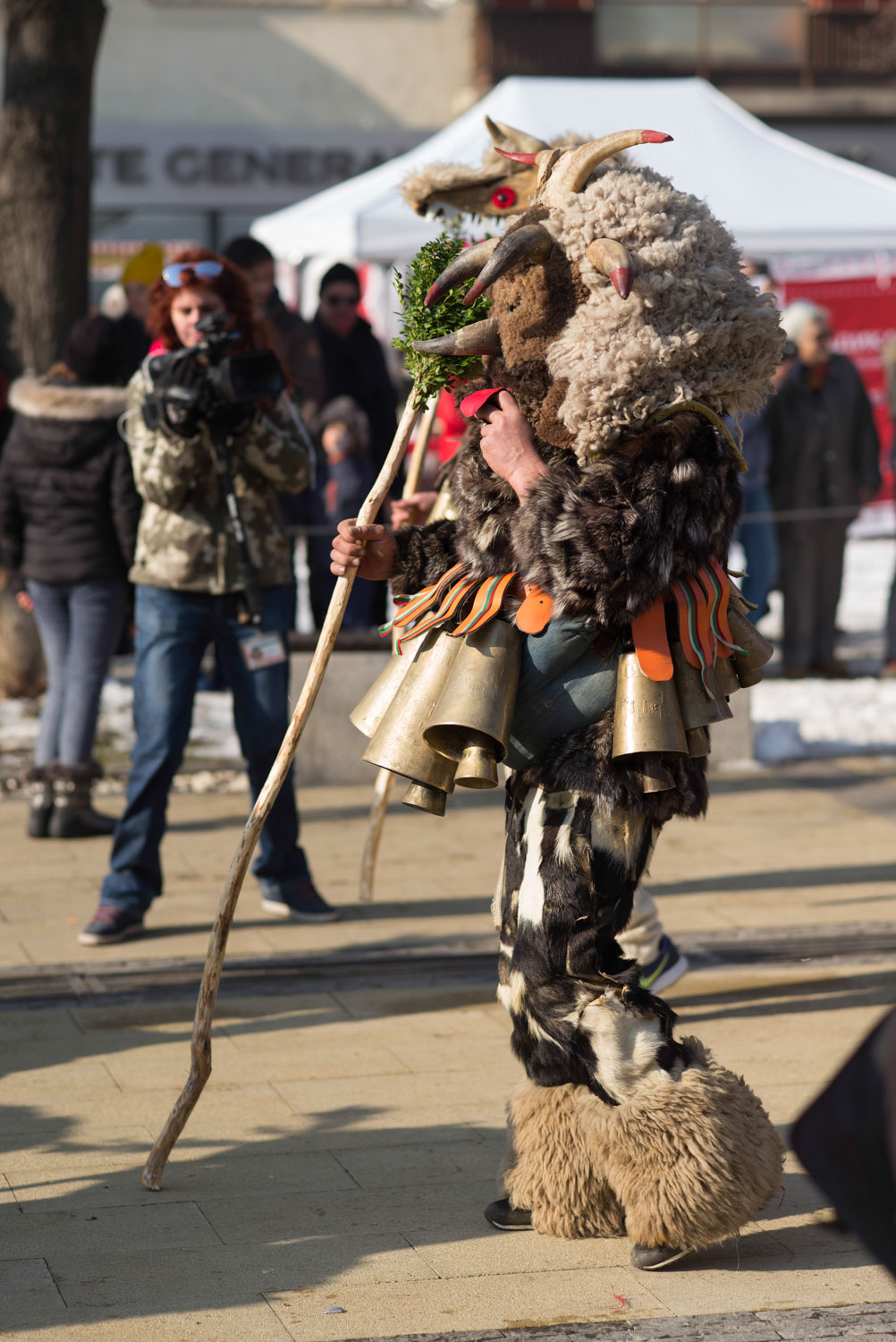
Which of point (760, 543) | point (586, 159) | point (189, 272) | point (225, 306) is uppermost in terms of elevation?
point (586, 159)

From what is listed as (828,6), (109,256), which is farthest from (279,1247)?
(828,6)

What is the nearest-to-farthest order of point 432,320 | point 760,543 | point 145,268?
point 432,320, point 760,543, point 145,268

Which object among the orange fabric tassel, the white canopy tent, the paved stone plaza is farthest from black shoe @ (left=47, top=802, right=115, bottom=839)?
the white canopy tent

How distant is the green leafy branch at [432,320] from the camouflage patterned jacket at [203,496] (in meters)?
1.79

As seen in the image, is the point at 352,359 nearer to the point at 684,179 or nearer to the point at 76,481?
the point at 684,179

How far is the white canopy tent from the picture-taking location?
11.0m

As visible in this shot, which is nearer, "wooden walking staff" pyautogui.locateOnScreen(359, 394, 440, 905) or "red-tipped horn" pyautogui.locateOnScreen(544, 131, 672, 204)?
"red-tipped horn" pyautogui.locateOnScreen(544, 131, 672, 204)

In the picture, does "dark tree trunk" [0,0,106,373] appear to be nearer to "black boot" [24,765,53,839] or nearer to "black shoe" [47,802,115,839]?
"black boot" [24,765,53,839]

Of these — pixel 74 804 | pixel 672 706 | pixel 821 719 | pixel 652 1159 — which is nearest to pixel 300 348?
pixel 821 719

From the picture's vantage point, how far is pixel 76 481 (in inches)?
269

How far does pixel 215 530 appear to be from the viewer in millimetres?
5586

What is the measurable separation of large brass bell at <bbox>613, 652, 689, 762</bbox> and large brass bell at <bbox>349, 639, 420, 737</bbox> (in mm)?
482

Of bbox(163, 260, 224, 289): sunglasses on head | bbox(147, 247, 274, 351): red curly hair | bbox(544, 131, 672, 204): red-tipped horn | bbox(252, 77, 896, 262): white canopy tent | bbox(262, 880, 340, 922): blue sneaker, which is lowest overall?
bbox(262, 880, 340, 922): blue sneaker

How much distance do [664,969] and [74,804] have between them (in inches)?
114
